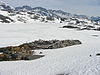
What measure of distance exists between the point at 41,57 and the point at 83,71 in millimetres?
11205

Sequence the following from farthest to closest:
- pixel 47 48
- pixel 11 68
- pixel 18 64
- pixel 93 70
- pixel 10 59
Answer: pixel 47 48 → pixel 10 59 → pixel 18 64 → pixel 11 68 → pixel 93 70

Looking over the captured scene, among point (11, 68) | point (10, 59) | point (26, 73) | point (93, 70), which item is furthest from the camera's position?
point (10, 59)

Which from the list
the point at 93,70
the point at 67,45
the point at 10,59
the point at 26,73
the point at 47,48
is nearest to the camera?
the point at 93,70

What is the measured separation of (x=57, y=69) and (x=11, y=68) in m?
5.27

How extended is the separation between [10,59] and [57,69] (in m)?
9.09

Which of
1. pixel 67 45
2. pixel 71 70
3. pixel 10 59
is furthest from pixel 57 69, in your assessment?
pixel 67 45

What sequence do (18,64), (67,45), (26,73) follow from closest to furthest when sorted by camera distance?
(26,73)
(18,64)
(67,45)

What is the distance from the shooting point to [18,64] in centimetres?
2564

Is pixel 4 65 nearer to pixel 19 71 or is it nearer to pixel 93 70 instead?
pixel 19 71

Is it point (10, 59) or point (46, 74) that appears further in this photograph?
point (10, 59)

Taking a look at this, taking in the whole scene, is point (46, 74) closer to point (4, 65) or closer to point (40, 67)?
point (40, 67)

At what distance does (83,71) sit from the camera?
20.0m

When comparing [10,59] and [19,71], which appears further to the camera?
[10,59]

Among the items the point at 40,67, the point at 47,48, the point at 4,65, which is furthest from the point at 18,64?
the point at 47,48
